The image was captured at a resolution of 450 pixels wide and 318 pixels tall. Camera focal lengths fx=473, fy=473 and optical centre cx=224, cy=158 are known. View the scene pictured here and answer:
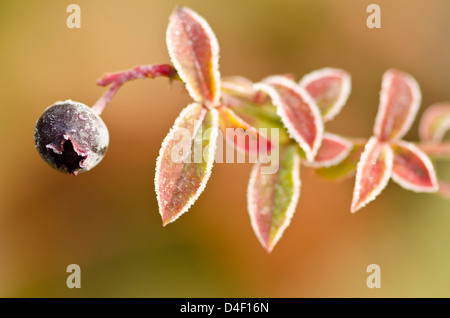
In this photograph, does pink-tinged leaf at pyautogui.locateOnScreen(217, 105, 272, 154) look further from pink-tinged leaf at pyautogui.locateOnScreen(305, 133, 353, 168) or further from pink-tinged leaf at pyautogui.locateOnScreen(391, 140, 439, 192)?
pink-tinged leaf at pyautogui.locateOnScreen(391, 140, 439, 192)

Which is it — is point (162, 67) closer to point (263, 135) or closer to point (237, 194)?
point (263, 135)

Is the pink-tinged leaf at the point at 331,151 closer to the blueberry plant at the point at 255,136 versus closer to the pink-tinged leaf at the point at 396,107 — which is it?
the blueberry plant at the point at 255,136

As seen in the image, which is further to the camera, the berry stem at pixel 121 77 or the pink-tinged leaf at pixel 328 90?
the pink-tinged leaf at pixel 328 90

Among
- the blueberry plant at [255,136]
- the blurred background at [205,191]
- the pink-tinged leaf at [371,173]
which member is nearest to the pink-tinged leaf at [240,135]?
the blueberry plant at [255,136]

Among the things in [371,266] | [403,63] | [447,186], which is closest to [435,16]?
[403,63]

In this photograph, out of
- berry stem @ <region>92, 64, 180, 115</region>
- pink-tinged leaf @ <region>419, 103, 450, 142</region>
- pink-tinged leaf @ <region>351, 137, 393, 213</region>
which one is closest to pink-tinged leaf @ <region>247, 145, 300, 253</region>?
pink-tinged leaf @ <region>351, 137, 393, 213</region>

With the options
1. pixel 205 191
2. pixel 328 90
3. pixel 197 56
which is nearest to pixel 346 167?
pixel 328 90

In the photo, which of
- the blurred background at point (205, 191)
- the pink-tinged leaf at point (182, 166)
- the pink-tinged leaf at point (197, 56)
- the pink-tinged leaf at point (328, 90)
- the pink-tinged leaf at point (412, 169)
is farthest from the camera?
the blurred background at point (205, 191)

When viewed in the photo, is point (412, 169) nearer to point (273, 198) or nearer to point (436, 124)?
point (273, 198)
